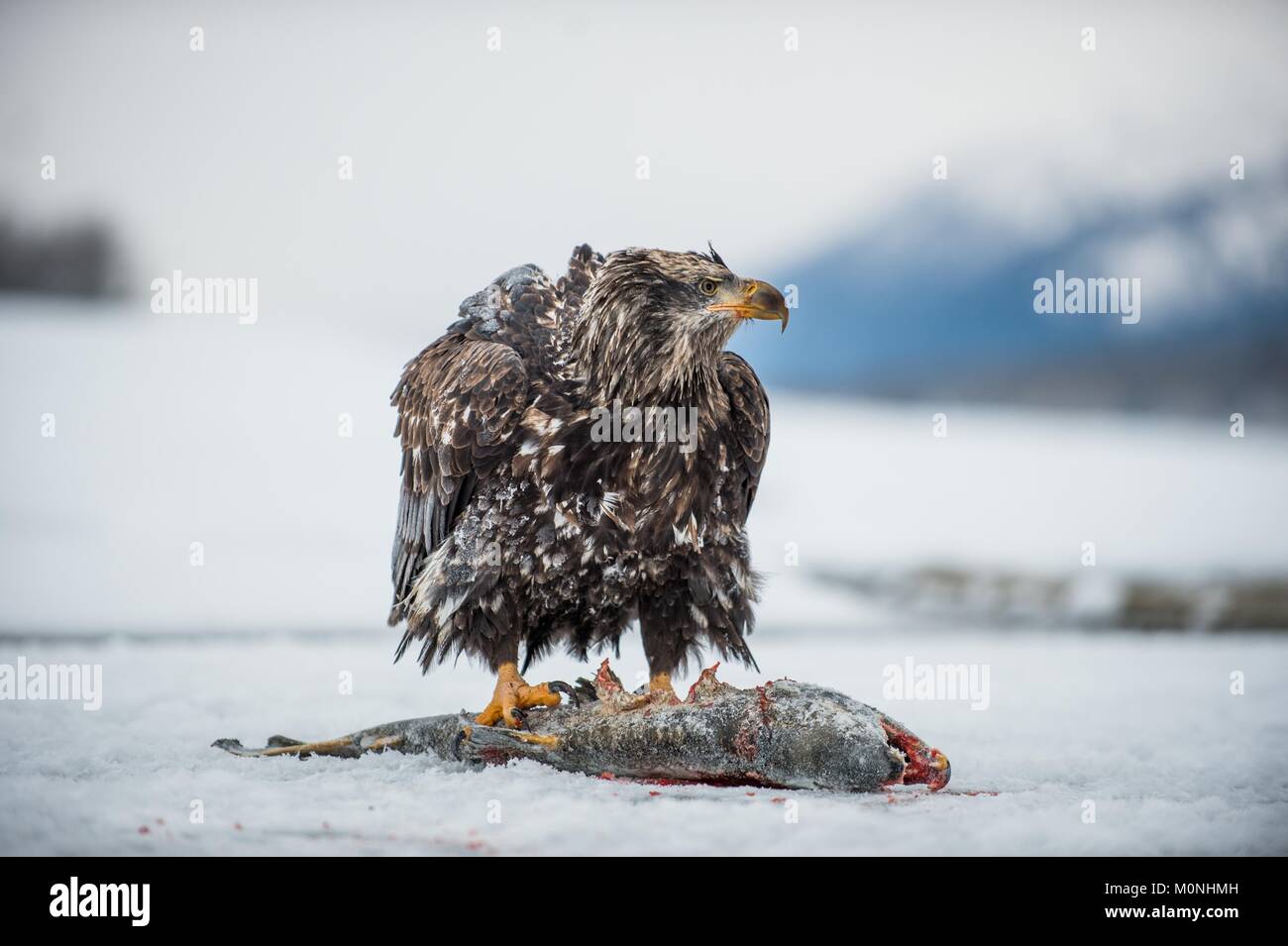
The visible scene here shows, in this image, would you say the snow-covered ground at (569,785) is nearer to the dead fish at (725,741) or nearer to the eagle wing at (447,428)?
the dead fish at (725,741)

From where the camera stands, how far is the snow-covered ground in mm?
3859

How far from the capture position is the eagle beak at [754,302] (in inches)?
189

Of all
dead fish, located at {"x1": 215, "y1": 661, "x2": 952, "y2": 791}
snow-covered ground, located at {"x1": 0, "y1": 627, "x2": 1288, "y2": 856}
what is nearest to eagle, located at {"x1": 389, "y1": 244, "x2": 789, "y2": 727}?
dead fish, located at {"x1": 215, "y1": 661, "x2": 952, "y2": 791}

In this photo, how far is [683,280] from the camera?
487 centimetres

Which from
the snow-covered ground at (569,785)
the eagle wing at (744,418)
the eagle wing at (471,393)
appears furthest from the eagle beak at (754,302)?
the snow-covered ground at (569,785)

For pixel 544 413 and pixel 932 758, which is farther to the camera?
pixel 544 413

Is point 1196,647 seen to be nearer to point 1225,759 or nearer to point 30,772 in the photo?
point 1225,759

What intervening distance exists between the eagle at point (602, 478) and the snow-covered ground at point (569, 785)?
24.5 inches

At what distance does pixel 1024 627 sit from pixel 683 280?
6209 mm

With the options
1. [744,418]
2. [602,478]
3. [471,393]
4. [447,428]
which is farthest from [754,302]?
[447,428]

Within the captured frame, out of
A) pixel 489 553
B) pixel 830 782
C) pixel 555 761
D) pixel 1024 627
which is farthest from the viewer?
pixel 1024 627

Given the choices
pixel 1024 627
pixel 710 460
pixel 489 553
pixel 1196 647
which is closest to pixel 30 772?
pixel 489 553

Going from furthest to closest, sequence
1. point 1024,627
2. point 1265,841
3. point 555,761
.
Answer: point 1024,627
point 555,761
point 1265,841

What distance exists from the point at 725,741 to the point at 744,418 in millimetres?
1397
